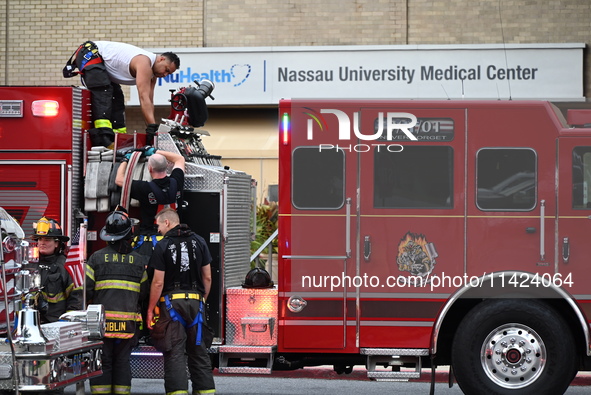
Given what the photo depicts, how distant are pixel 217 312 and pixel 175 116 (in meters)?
2.02

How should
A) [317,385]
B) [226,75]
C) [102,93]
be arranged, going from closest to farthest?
[102,93] → [317,385] → [226,75]

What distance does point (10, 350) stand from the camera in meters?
6.10

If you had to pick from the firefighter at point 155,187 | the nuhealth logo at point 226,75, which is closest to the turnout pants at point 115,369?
the firefighter at point 155,187

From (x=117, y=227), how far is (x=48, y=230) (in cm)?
57

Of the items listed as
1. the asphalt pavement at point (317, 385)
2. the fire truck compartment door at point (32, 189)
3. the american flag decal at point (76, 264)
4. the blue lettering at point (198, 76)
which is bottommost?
the asphalt pavement at point (317, 385)

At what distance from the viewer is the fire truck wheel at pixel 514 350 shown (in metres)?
7.93

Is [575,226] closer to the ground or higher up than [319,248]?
higher up

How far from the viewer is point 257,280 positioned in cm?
844

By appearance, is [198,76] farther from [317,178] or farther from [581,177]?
[581,177]

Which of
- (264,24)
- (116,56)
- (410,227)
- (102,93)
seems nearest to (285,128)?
(410,227)

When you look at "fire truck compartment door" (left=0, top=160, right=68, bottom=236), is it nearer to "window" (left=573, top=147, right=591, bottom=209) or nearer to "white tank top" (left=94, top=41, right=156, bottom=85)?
"white tank top" (left=94, top=41, right=156, bottom=85)

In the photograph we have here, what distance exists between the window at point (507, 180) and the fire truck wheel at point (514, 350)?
30.8 inches

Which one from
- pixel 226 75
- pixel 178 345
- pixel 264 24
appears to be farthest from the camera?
pixel 264 24

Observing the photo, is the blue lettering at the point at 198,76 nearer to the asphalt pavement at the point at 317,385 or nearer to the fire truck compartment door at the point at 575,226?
the asphalt pavement at the point at 317,385
